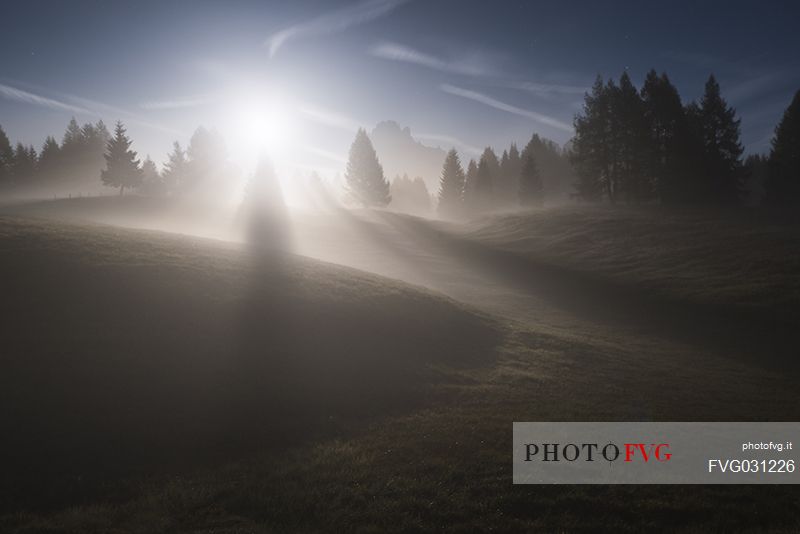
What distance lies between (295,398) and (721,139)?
7681 centimetres

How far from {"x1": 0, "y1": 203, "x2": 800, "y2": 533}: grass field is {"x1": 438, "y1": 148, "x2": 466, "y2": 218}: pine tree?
268ft

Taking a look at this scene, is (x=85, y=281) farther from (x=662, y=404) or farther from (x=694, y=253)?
(x=694, y=253)

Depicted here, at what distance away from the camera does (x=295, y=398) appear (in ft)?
41.3

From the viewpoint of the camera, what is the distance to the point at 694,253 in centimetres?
3600

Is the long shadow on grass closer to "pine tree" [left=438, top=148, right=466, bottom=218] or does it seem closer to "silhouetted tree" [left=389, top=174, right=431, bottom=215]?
"pine tree" [left=438, top=148, right=466, bottom=218]

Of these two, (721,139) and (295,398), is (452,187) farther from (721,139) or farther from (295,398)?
(295,398)

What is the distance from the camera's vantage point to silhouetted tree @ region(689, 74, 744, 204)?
187ft

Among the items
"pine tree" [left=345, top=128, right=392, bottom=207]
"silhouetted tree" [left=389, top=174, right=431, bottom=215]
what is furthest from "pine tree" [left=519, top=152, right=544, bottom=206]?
"silhouetted tree" [left=389, top=174, right=431, bottom=215]

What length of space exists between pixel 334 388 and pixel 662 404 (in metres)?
12.0

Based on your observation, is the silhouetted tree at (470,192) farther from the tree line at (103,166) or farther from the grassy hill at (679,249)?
the tree line at (103,166)

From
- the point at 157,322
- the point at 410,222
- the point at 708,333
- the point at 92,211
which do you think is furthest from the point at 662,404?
the point at 92,211

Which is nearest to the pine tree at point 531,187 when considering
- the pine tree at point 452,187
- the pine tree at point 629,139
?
the pine tree at point 452,187

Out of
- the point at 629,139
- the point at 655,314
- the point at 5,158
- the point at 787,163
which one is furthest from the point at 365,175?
the point at 5,158

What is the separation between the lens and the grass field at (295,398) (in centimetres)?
727
